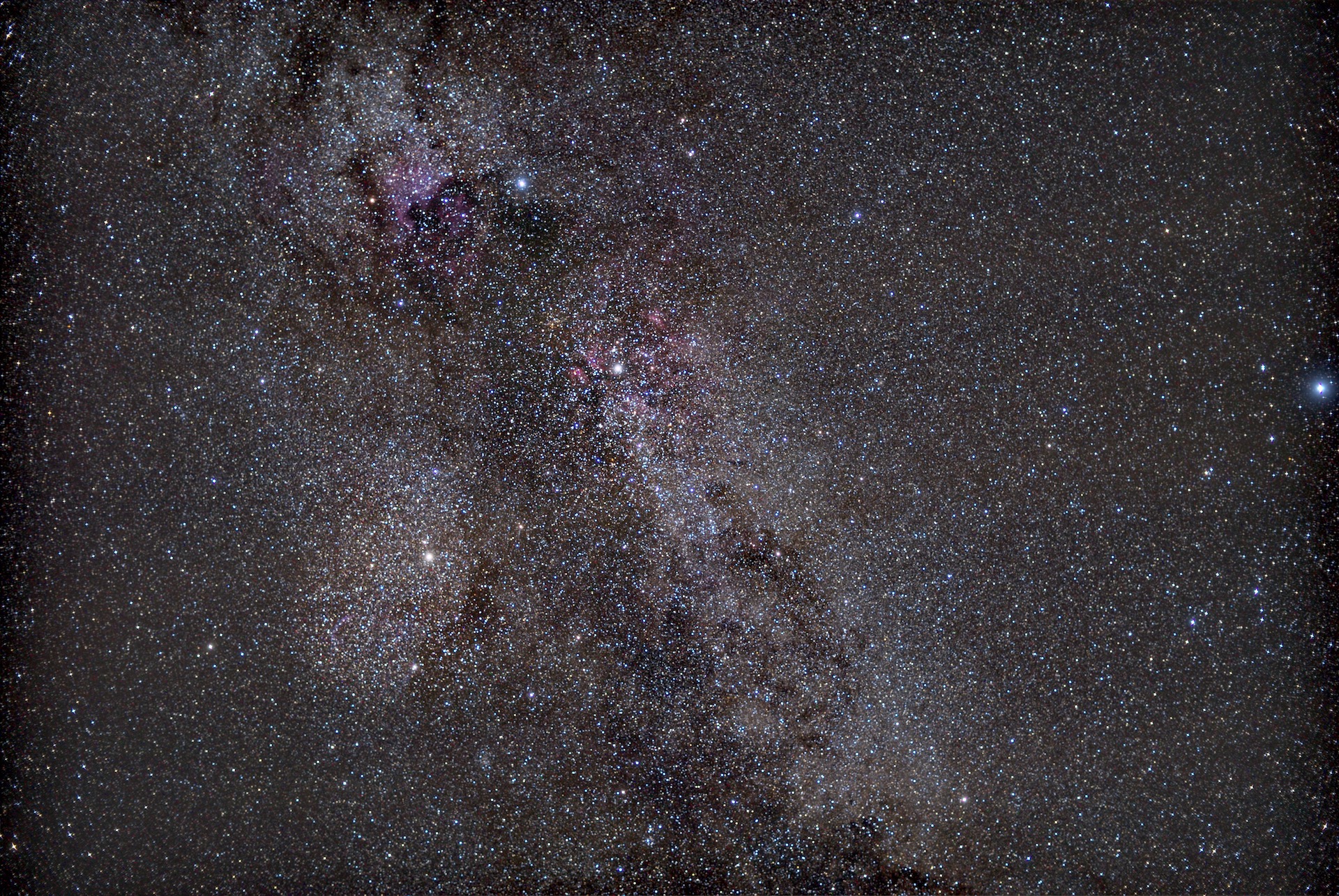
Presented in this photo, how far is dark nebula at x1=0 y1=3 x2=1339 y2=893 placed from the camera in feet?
2.85

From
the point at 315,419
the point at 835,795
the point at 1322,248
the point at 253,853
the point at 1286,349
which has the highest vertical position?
the point at 1322,248

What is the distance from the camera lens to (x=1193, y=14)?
896 mm

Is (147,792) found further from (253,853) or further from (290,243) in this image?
(290,243)

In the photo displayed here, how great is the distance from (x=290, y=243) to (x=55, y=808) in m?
1.07

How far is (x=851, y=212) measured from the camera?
0.89m

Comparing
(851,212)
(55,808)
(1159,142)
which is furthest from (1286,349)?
(55,808)

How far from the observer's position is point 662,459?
88 cm

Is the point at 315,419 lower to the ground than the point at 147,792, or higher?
higher

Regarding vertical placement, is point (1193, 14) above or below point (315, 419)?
above

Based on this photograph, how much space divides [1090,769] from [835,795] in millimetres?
447

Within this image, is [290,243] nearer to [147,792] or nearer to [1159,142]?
[147,792]

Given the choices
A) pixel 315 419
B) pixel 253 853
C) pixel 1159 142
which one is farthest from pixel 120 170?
pixel 1159 142

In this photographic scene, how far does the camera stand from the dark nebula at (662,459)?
2.85 ft

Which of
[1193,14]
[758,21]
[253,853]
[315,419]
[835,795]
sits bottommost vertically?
[253,853]
